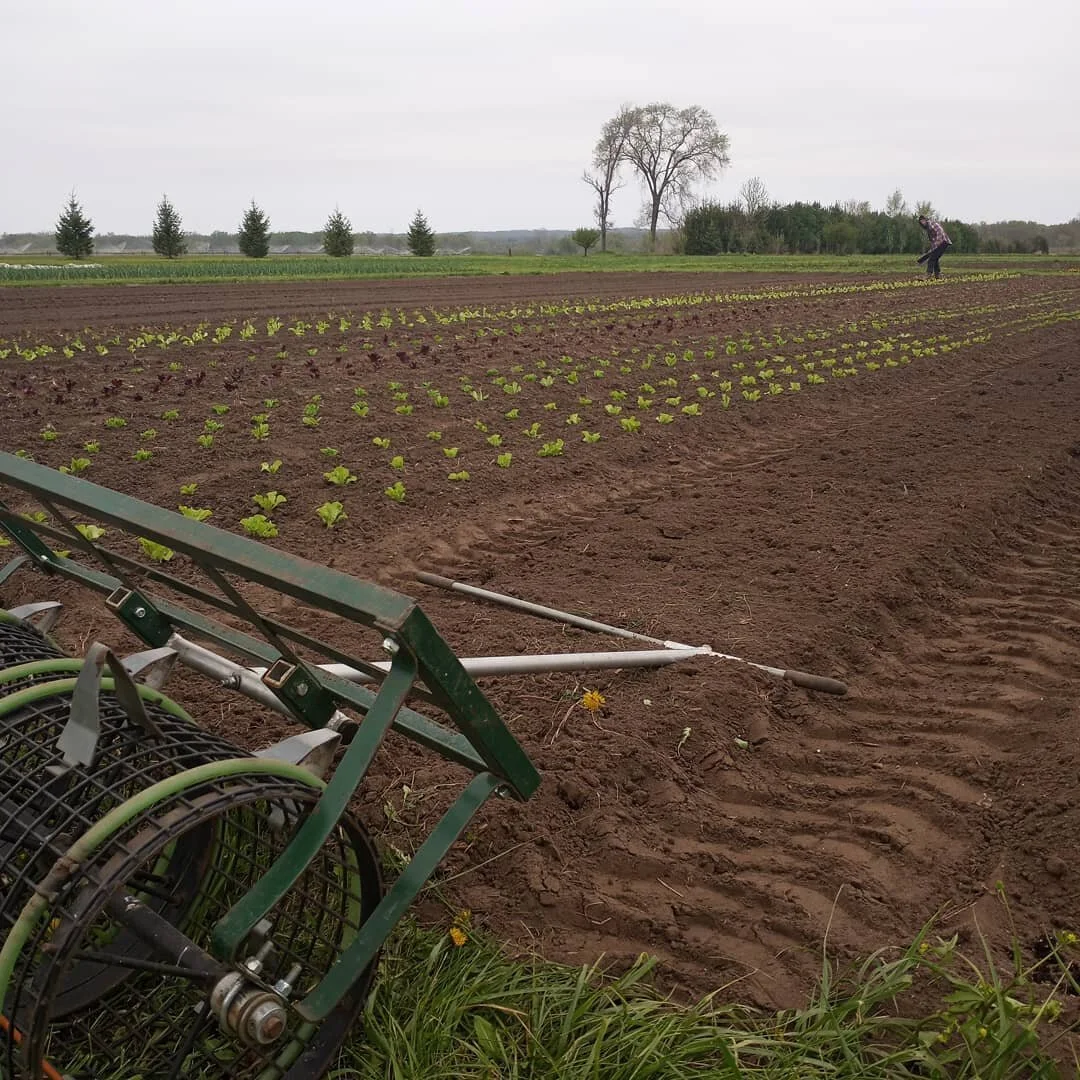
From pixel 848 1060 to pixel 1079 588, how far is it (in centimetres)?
378

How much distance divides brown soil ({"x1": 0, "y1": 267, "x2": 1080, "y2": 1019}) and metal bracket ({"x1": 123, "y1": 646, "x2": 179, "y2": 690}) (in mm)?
1006

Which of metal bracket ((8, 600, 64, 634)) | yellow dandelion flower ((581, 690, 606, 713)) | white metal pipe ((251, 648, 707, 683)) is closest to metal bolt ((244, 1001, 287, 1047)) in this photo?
white metal pipe ((251, 648, 707, 683))

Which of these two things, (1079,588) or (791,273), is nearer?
(1079,588)

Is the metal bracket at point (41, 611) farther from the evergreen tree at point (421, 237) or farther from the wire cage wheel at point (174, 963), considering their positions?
the evergreen tree at point (421, 237)

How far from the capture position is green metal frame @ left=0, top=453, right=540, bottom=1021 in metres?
1.75

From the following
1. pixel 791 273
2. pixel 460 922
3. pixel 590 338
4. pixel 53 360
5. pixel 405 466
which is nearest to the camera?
pixel 460 922

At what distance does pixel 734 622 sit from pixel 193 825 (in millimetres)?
3332

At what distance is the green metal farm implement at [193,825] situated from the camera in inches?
67.4

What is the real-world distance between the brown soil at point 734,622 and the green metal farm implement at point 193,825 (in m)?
0.78

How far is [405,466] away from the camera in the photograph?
7.43 metres

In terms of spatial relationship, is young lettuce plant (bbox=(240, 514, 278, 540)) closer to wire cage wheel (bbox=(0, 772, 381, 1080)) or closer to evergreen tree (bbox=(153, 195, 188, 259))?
wire cage wheel (bbox=(0, 772, 381, 1080))

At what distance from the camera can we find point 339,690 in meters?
2.40

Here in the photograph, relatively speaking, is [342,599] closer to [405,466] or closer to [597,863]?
[597,863]

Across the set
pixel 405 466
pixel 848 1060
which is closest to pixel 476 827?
pixel 848 1060
